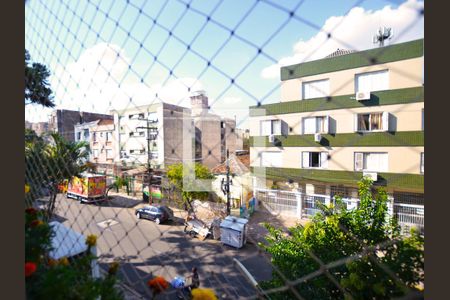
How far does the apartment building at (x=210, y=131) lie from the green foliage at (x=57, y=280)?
50 centimetres

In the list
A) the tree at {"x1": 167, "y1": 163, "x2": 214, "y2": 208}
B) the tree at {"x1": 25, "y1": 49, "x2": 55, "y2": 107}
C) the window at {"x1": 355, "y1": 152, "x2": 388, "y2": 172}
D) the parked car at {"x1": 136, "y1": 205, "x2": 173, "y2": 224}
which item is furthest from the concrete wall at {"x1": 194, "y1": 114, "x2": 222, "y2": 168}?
the parked car at {"x1": 136, "y1": 205, "x2": 173, "y2": 224}

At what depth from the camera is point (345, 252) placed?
139cm

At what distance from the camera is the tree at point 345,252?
988 millimetres

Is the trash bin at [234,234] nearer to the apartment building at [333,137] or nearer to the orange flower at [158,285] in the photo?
the apartment building at [333,137]

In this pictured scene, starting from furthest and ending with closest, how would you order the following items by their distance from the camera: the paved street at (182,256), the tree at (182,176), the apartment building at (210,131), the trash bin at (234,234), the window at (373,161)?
the tree at (182,176)
the trash bin at (234,234)
the paved street at (182,256)
the window at (373,161)
the apartment building at (210,131)

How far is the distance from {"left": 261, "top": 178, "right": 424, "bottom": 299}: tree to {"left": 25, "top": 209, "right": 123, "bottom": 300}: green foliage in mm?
835

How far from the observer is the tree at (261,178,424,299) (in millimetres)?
988

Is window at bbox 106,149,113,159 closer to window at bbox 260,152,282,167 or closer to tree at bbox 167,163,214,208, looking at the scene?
tree at bbox 167,163,214,208

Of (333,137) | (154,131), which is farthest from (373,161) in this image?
(154,131)

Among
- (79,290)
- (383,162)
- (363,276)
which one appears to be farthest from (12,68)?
(383,162)

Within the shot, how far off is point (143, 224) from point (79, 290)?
15.8 feet

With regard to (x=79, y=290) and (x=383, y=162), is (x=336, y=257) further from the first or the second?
(x=383, y=162)

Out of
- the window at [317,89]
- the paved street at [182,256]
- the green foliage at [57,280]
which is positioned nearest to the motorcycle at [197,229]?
the paved street at [182,256]

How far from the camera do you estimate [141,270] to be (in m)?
3.00
